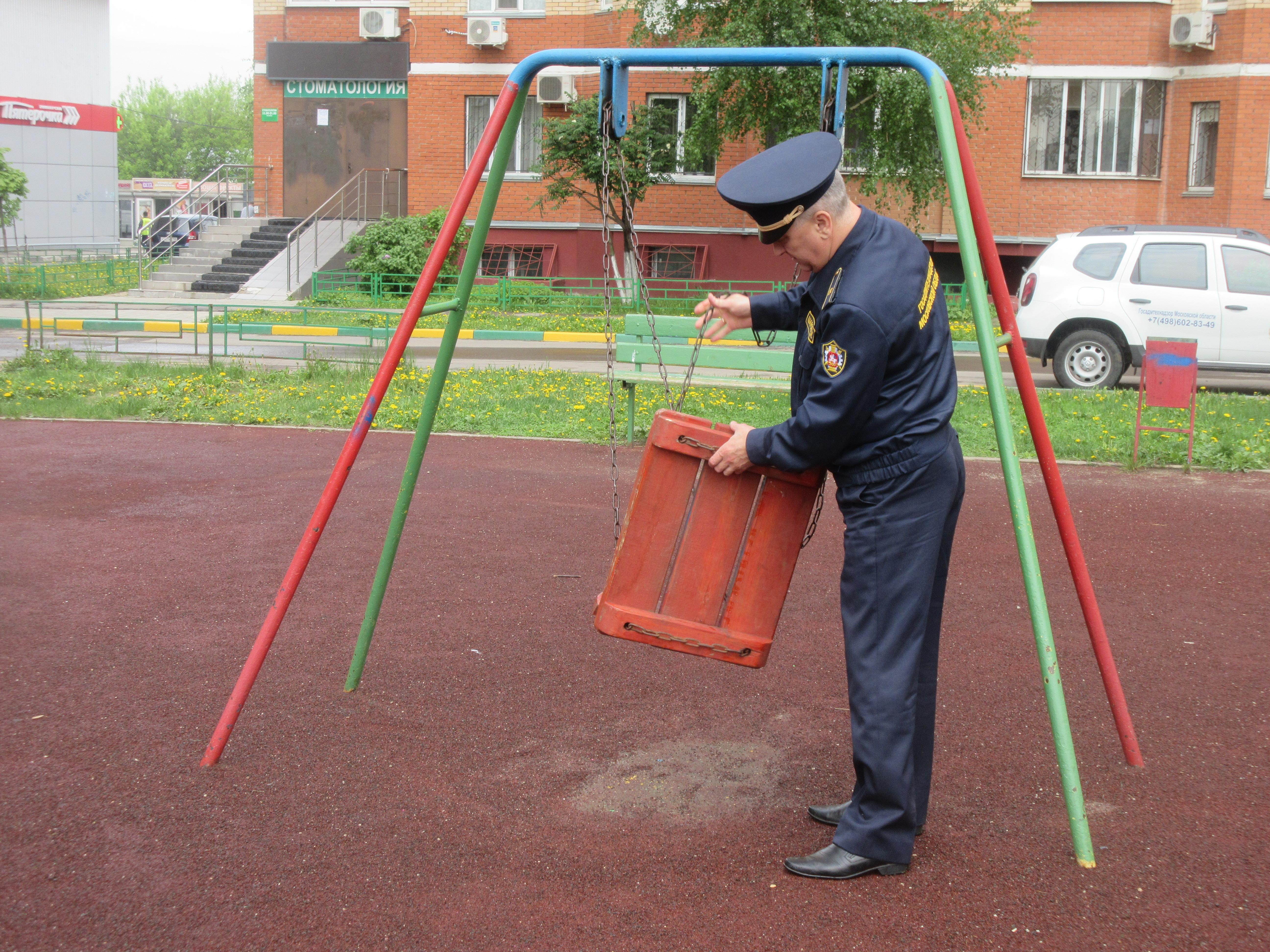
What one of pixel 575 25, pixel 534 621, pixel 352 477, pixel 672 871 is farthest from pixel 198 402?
pixel 575 25

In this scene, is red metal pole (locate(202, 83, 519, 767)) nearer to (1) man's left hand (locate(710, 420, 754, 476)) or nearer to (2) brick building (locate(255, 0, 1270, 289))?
(1) man's left hand (locate(710, 420, 754, 476))

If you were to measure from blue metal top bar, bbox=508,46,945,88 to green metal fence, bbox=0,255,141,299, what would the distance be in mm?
23885

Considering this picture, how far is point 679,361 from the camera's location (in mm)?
9234

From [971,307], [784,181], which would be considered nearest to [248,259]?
[971,307]

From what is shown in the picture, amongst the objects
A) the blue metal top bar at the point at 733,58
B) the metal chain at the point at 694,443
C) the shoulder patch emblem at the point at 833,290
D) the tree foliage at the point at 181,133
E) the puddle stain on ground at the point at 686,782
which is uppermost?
the tree foliage at the point at 181,133

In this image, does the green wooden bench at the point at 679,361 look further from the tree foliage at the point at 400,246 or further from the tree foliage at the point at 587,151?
the tree foliage at the point at 400,246

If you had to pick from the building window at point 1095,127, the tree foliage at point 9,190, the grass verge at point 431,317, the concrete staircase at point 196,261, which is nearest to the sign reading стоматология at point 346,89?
the concrete staircase at point 196,261

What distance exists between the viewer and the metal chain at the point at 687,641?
147 inches

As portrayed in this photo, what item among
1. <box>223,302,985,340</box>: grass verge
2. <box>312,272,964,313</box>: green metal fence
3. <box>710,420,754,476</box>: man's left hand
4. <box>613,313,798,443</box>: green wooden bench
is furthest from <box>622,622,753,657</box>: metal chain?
<box>312,272,964,313</box>: green metal fence

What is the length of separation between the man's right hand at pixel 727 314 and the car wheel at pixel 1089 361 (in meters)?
10.5

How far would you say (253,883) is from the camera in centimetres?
321

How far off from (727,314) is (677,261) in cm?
2203

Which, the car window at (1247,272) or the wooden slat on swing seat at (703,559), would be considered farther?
the car window at (1247,272)

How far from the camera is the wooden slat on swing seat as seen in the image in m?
3.66
